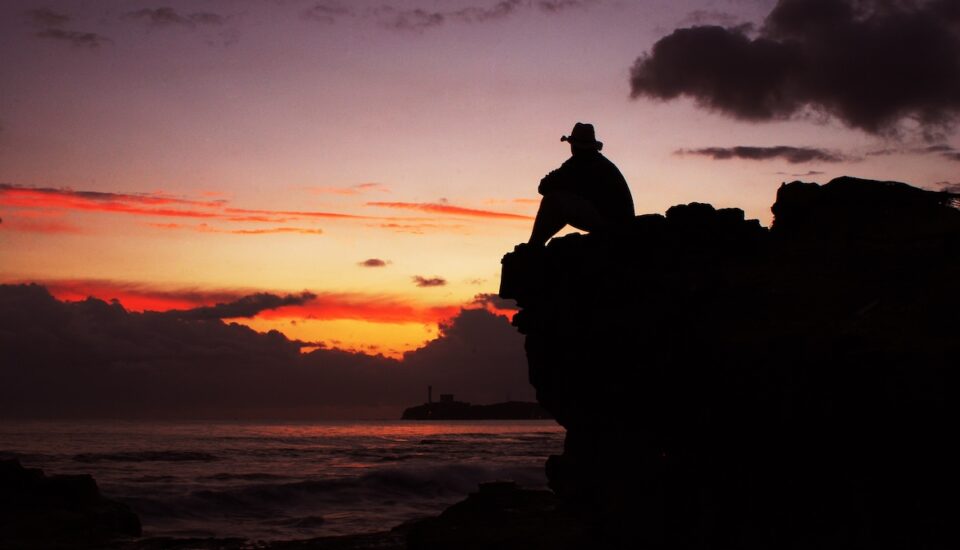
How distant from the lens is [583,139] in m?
8.83

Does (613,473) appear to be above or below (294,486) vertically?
above

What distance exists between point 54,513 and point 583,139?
13.5 m

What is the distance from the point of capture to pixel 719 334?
631cm

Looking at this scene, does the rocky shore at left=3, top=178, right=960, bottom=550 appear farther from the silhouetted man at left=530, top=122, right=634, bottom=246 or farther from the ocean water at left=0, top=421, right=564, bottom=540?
the ocean water at left=0, top=421, right=564, bottom=540

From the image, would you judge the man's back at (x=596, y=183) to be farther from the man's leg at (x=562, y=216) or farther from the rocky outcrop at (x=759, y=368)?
the rocky outcrop at (x=759, y=368)

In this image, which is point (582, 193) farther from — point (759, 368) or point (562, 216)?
point (759, 368)

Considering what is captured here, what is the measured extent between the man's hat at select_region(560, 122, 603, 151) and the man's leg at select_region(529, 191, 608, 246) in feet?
2.19

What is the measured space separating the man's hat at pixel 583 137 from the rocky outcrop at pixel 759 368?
1.28 metres

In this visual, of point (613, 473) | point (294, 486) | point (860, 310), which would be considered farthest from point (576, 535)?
point (294, 486)

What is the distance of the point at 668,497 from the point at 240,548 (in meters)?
12.1

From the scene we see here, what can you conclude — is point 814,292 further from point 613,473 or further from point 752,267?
point 613,473

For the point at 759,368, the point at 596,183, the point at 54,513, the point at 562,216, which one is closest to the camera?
the point at 759,368

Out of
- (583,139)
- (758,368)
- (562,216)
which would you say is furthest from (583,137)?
(758,368)

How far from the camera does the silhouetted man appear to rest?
8.34 m
